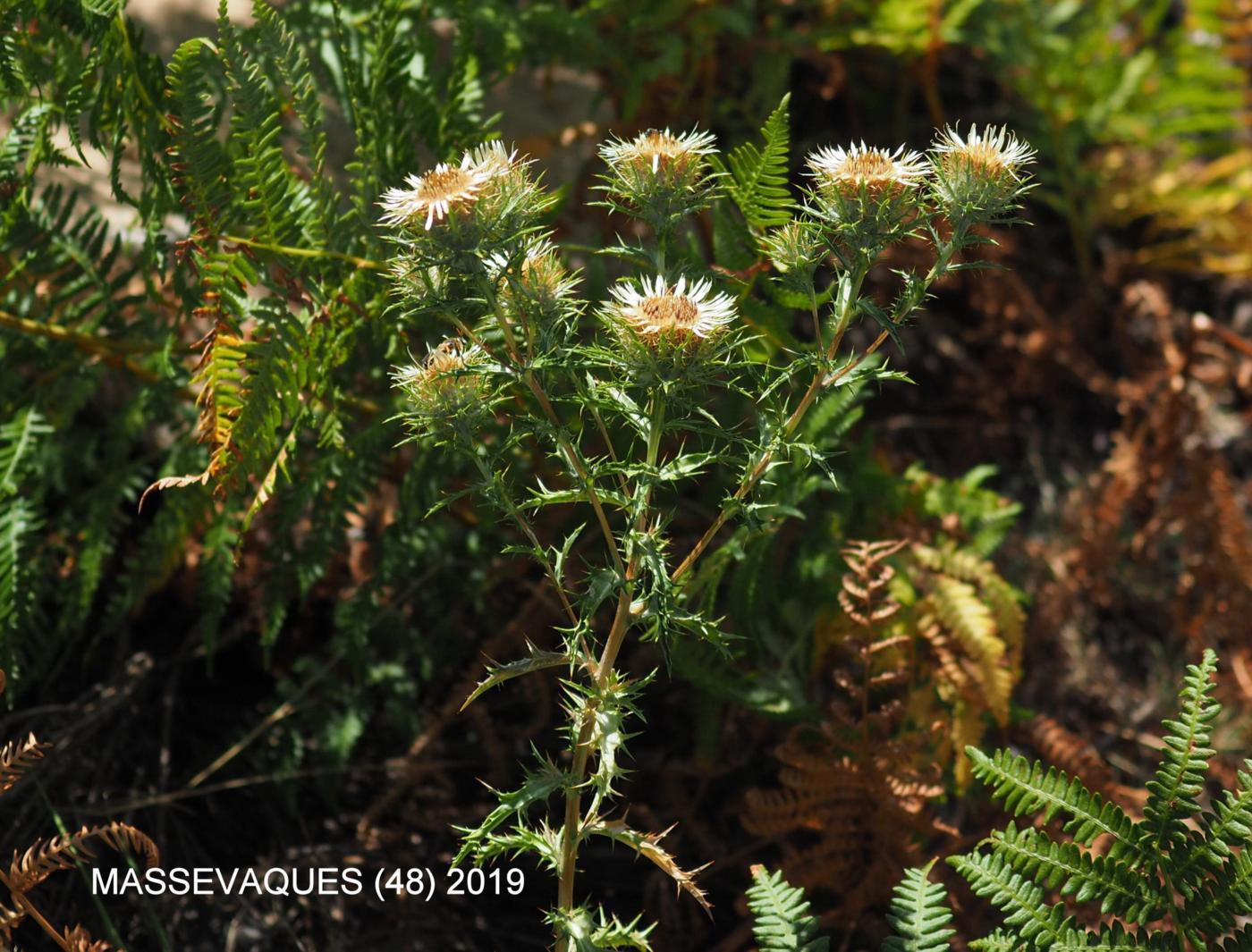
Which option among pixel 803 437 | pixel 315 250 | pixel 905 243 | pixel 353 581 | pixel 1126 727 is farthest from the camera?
pixel 905 243

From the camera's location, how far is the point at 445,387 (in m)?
1.55

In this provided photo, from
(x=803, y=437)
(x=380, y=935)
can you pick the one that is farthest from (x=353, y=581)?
(x=803, y=437)

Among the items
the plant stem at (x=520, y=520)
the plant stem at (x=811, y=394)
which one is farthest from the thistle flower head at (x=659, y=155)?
the plant stem at (x=520, y=520)

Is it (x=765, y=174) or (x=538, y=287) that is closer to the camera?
(x=538, y=287)

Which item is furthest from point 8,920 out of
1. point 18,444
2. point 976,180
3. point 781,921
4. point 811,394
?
point 976,180

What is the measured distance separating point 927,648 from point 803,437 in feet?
1.78

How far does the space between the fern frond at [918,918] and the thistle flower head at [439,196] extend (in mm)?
1056

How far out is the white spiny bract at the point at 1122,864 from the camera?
165 centimetres

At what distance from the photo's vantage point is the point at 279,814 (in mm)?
2445

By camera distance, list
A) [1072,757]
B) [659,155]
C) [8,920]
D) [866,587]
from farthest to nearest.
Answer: [1072,757]
[866,587]
[8,920]
[659,155]

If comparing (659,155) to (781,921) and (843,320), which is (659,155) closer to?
(843,320)

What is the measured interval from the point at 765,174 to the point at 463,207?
76 centimetres

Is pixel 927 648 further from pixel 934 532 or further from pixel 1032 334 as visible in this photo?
pixel 1032 334

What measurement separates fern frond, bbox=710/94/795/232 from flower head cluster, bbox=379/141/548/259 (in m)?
0.61
